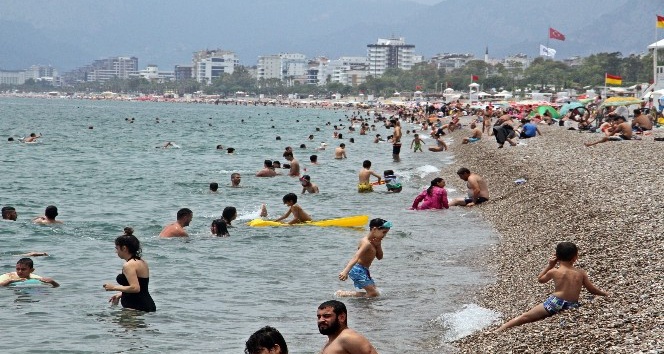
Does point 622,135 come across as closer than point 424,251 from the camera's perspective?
No

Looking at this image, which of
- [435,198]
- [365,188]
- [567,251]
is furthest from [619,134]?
[567,251]

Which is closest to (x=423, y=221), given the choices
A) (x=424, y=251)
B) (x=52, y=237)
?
(x=424, y=251)

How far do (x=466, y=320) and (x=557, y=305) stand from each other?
1642 mm

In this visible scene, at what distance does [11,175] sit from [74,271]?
1987cm

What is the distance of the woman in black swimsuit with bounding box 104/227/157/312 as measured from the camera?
998cm

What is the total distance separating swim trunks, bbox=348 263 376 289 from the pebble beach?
1396 millimetres

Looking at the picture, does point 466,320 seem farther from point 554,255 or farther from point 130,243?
point 130,243

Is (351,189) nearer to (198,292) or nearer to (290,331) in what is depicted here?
(198,292)

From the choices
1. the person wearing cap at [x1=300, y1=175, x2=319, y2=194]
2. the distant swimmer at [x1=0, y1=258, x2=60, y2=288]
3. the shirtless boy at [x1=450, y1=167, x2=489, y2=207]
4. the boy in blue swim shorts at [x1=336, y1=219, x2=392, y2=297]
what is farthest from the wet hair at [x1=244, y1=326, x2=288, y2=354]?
the person wearing cap at [x1=300, y1=175, x2=319, y2=194]

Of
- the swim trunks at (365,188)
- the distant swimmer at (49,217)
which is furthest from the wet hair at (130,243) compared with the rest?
the swim trunks at (365,188)

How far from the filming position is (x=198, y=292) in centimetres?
1236

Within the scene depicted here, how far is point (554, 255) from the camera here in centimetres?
1217

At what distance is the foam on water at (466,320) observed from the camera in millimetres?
9812

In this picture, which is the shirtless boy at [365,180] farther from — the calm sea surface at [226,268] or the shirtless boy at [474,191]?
the shirtless boy at [474,191]
